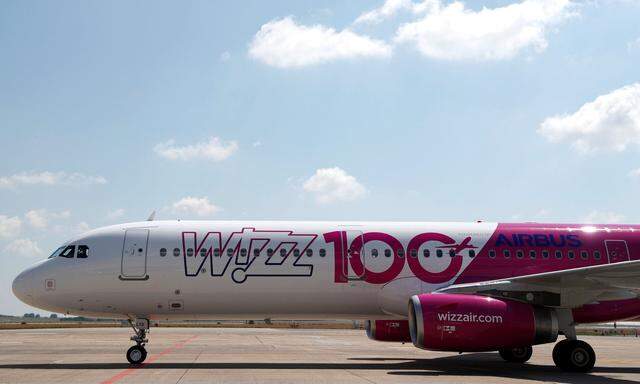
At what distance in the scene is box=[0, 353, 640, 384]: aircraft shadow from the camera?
15023mm

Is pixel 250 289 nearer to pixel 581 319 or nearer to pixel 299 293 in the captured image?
pixel 299 293

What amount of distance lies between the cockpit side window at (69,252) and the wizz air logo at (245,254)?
2.96m

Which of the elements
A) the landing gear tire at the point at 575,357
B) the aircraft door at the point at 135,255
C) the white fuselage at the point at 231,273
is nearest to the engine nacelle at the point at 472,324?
the landing gear tire at the point at 575,357

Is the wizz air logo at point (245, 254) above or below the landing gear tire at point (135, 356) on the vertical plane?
above

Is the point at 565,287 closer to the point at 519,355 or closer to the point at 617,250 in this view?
the point at 617,250

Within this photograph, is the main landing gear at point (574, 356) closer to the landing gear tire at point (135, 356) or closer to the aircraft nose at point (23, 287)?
the landing gear tire at point (135, 356)

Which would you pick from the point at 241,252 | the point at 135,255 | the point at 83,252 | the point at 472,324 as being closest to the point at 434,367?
the point at 472,324

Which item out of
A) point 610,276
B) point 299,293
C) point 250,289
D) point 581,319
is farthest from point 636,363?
point 250,289

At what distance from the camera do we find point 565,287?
16.0 m

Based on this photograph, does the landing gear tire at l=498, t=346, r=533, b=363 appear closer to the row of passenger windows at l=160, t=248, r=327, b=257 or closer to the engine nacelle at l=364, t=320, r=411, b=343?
the engine nacelle at l=364, t=320, r=411, b=343

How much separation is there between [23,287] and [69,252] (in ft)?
4.68

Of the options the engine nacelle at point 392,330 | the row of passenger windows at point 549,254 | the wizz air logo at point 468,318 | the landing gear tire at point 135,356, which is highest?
the row of passenger windows at point 549,254

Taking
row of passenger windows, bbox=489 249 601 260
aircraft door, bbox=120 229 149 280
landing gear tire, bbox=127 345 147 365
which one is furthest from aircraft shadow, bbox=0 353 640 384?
row of passenger windows, bbox=489 249 601 260

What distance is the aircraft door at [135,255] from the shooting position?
1719cm
